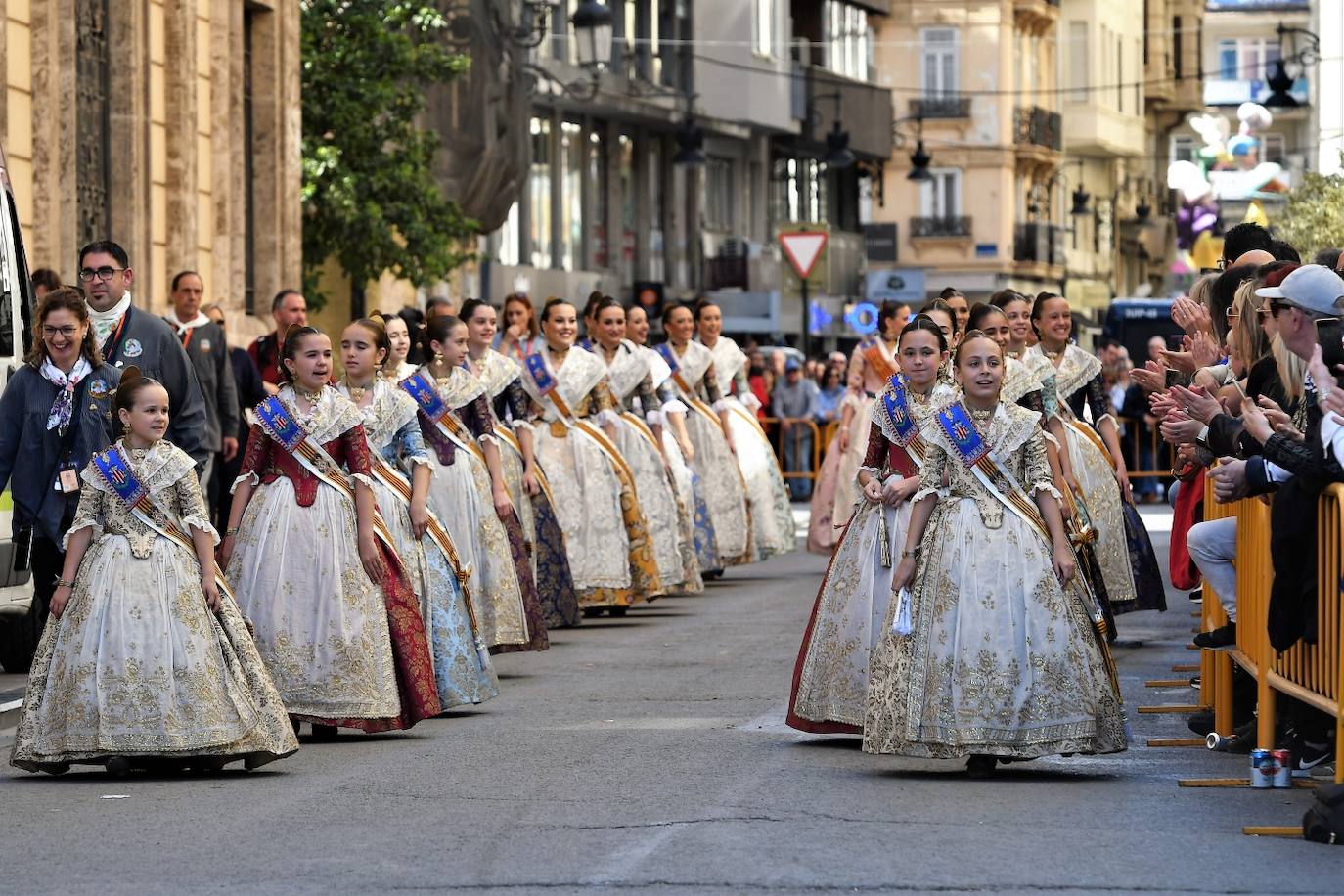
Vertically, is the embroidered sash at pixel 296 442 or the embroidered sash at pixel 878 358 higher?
→ the embroidered sash at pixel 878 358

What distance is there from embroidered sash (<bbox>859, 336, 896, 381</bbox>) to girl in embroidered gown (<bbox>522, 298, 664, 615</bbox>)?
1.57 meters

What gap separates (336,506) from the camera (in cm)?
1184

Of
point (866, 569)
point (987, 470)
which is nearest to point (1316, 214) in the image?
point (866, 569)

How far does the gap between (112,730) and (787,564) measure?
13525mm

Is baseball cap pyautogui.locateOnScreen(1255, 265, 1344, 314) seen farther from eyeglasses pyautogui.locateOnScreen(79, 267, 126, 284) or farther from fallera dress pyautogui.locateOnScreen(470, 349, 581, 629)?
fallera dress pyautogui.locateOnScreen(470, 349, 581, 629)

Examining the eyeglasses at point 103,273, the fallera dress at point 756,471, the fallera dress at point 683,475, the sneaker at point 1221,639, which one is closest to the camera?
the sneaker at point 1221,639

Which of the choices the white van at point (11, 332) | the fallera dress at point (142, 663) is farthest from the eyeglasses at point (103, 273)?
the fallera dress at point (142, 663)

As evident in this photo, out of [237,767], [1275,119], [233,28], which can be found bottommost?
[237,767]

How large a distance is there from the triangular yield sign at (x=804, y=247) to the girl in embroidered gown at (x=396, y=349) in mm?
15910

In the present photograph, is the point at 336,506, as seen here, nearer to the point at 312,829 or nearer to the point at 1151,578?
the point at 312,829

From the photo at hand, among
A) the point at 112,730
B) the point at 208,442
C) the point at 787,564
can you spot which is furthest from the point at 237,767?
the point at 787,564

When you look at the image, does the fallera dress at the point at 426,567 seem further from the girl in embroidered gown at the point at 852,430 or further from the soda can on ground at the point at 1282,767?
the girl in embroidered gown at the point at 852,430

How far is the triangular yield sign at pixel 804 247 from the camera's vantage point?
30.5 meters

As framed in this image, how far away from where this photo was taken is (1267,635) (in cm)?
1002
